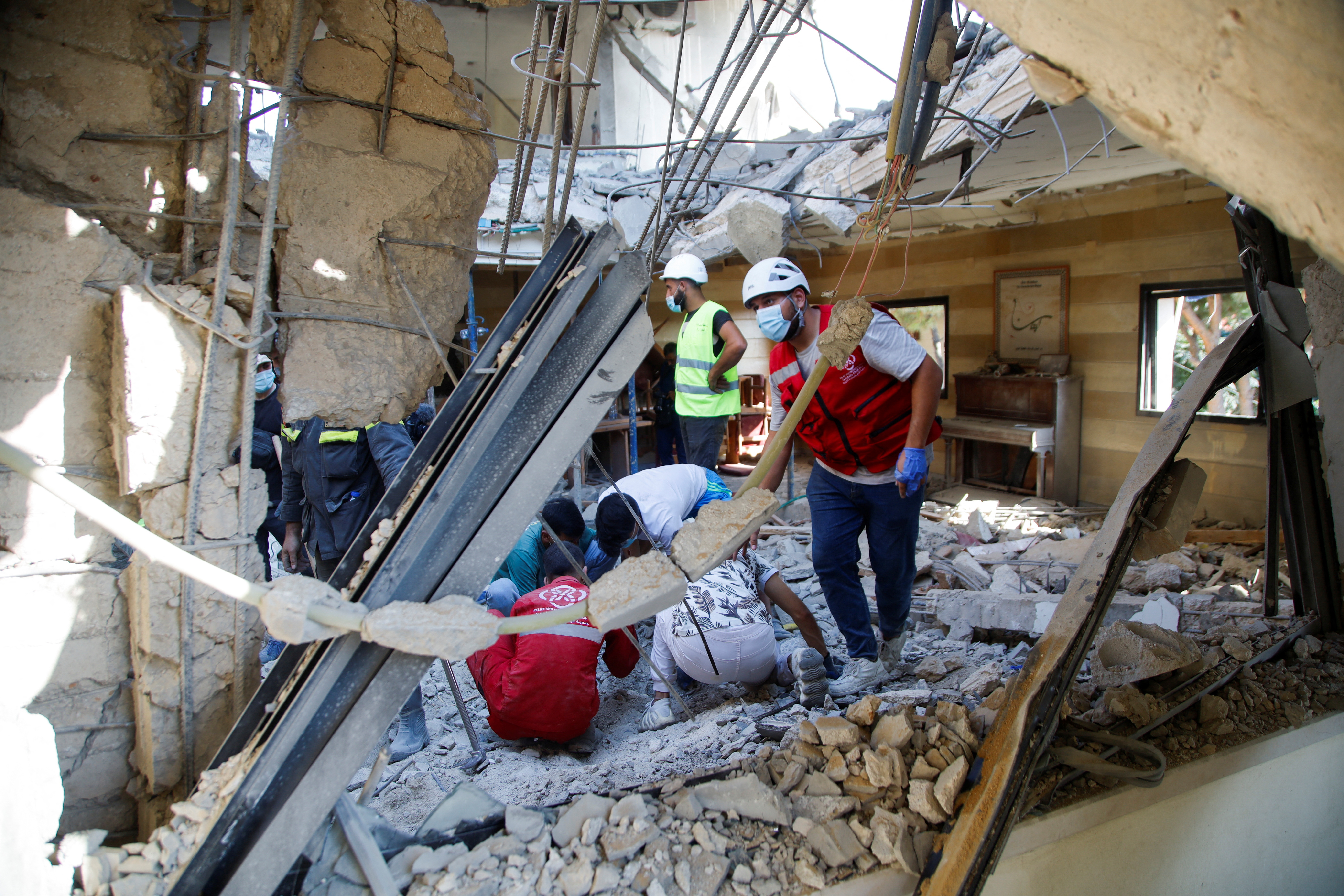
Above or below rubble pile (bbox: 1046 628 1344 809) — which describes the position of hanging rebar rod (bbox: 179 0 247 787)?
above

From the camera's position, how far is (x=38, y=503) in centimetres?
176

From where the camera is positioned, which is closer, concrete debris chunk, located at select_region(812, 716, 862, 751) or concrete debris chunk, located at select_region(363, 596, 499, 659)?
concrete debris chunk, located at select_region(363, 596, 499, 659)

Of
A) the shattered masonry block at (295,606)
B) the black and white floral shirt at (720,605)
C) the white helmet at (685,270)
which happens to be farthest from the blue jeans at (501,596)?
the white helmet at (685,270)

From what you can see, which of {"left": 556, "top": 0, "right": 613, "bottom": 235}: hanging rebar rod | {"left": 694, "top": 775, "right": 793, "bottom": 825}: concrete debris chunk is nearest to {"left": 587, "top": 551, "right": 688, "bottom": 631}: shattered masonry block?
{"left": 694, "top": 775, "right": 793, "bottom": 825}: concrete debris chunk

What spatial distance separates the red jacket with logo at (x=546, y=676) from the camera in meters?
2.81

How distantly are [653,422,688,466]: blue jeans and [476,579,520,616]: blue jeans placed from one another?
409cm

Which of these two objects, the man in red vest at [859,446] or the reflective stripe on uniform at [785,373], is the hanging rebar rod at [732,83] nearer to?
the man in red vest at [859,446]

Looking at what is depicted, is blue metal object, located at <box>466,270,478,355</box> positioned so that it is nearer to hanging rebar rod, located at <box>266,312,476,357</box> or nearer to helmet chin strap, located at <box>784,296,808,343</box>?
helmet chin strap, located at <box>784,296,808,343</box>

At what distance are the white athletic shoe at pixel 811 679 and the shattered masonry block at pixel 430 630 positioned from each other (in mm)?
1925

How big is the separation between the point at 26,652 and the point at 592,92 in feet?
32.9

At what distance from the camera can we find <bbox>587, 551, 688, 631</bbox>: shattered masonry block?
60.8 inches

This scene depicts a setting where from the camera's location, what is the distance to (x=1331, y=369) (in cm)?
279

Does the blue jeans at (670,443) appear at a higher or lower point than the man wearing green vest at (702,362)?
lower

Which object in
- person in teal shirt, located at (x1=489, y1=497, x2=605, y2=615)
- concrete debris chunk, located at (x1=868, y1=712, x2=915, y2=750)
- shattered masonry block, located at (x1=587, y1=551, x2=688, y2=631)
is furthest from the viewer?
person in teal shirt, located at (x1=489, y1=497, x2=605, y2=615)
